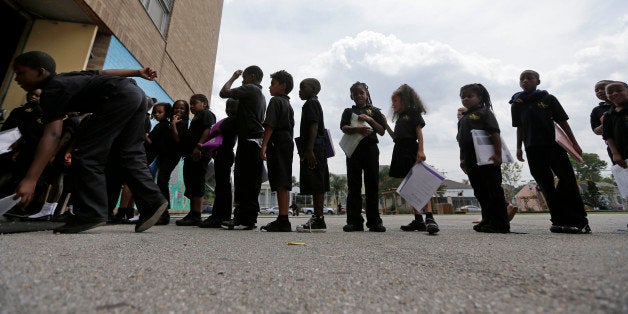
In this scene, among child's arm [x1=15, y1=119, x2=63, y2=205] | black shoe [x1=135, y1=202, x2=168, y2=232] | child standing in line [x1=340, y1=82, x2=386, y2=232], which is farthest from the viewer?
child standing in line [x1=340, y1=82, x2=386, y2=232]

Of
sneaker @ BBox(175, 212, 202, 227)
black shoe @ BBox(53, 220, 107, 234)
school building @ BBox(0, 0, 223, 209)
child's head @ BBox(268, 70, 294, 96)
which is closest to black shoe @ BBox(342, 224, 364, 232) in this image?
child's head @ BBox(268, 70, 294, 96)

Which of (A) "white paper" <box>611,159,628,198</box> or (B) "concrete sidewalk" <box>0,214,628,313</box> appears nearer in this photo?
(B) "concrete sidewalk" <box>0,214,628,313</box>

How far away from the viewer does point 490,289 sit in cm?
87

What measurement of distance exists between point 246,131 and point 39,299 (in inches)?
109

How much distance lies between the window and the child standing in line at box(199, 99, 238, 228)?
18.3ft

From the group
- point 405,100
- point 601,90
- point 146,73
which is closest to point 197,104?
point 146,73

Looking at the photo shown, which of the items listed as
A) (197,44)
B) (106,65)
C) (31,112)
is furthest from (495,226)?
(197,44)

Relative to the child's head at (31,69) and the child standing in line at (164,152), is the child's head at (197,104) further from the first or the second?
the child's head at (31,69)

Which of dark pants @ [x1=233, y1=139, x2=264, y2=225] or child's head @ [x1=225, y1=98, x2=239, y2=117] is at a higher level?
child's head @ [x1=225, y1=98, x2=239, y2=117]

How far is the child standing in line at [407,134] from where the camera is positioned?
3493 millimetres

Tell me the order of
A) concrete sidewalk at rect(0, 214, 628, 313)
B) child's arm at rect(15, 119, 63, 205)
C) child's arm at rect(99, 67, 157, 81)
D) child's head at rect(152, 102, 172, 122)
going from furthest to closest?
child's head at rect(152, 102, 172, 122) < child's arm at rect(99, 67, 157, 81) < child's arm at rect(15, 119, 63, 205) < concrete sidewalk at rect(0, 214, 628, 313)

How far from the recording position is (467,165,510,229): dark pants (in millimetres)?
3072

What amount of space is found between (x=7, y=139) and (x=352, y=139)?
3.54m

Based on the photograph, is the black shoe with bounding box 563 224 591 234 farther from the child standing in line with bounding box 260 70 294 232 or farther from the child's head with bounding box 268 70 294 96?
the child's head with bounding box 268 70 294 96
